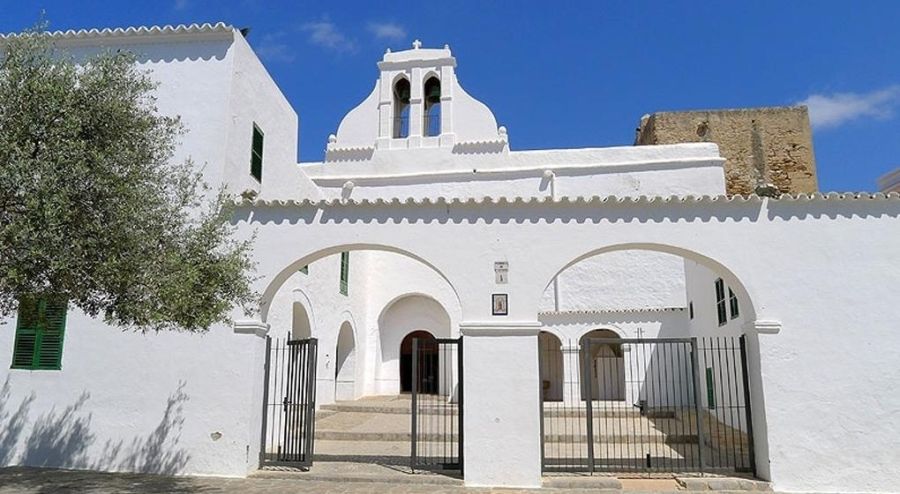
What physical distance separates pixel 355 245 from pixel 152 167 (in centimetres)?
315

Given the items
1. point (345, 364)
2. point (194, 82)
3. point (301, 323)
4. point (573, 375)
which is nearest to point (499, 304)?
point (194, 82)

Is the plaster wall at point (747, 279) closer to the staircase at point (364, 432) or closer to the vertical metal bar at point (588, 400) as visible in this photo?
the vertical metal bar at point (588, 400)

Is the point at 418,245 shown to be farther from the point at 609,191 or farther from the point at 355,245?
the point at 609,191

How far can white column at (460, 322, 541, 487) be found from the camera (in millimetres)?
8273

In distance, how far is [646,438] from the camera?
11227 mm

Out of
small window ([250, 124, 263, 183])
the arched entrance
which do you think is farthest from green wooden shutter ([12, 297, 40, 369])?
the arched entrance

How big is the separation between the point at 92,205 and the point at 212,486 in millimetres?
4118

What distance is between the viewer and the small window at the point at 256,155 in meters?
10.8

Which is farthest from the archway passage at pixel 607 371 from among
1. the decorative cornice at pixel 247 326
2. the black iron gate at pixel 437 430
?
the decorative cornice at pixel 247 326

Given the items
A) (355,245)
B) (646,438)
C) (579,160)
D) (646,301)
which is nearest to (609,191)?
(579,160)

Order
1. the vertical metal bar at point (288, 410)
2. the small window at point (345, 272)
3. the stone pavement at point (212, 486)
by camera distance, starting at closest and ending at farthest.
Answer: the stone pavement at point (212, 486) → the vertical metal bar at point (288, 410) → the small window at point (345, 272)

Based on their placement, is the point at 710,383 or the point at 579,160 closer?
the point at 710,383

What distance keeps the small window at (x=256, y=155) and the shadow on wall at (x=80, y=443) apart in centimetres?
373

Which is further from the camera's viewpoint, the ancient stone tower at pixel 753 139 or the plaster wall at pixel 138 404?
the ancient stone tower at pixel 753 139
